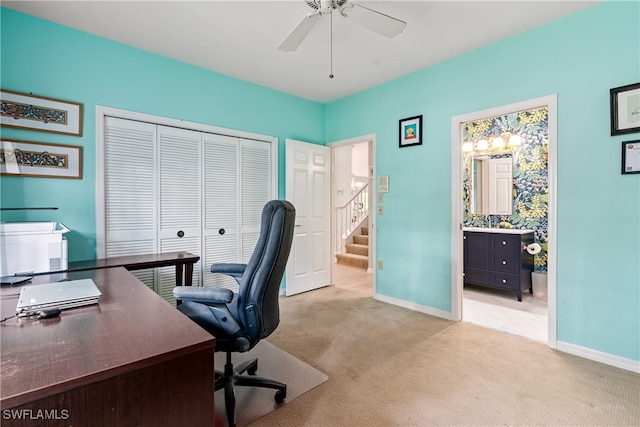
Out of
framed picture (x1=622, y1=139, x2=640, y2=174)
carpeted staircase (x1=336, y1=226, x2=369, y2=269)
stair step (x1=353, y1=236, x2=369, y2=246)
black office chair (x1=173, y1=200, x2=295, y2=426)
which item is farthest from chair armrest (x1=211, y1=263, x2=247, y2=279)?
stair step (x1=353, y1=236, x2=369, y2=246)

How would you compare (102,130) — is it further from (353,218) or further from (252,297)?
(353,218)

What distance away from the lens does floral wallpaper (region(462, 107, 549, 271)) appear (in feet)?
13.3

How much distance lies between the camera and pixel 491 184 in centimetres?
458

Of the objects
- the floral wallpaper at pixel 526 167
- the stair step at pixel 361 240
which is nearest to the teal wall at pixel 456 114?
the floral wallpaper at pixel 526 167

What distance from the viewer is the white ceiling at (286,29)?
226 centimetres

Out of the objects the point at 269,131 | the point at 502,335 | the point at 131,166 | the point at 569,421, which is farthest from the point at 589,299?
the point at 131,166

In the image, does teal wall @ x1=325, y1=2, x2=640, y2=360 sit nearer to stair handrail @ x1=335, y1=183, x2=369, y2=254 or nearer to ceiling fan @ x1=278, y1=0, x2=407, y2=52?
ceiling fan @ x1=278, y1=0, x2=407, y2=52

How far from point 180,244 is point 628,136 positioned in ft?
12.7

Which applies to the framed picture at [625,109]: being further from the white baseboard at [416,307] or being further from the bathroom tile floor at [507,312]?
the white baseboard at [416,307]

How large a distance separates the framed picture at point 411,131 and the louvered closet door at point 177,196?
2.25m

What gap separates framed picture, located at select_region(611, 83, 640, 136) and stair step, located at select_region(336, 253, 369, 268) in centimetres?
394

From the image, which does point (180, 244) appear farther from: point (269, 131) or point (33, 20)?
point (33, 20)

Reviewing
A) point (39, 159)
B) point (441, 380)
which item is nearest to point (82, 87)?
point (39, 159)

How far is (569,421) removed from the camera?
164 centimetres
